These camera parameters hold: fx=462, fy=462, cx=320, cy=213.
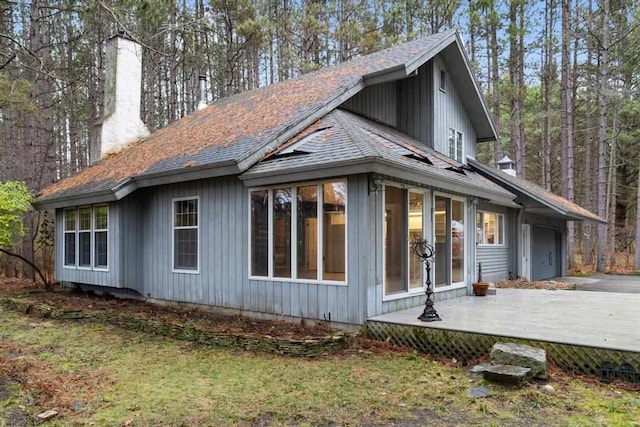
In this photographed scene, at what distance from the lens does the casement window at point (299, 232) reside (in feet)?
21.3

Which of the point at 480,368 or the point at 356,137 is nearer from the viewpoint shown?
the point at 480,368

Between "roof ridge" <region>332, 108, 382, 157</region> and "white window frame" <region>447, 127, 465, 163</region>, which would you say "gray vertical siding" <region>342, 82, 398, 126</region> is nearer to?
"roof ridge" <region>332, 108, 382, 157</region>

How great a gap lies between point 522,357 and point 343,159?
3.09 meters

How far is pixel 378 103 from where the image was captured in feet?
32.6

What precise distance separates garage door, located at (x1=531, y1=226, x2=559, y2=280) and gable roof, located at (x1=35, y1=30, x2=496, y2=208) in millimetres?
5049

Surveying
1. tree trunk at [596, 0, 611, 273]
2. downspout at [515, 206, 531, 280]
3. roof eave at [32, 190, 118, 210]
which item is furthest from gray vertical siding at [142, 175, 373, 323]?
tree trunk at [596, 0, 611, 273]

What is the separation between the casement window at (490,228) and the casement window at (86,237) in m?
8.85

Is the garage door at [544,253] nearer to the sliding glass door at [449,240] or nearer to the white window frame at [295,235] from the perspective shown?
the sliding glass door at [449,240]

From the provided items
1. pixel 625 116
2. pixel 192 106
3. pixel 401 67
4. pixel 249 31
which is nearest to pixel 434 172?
pixel 401 67

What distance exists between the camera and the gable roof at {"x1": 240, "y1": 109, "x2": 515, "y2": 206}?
603cm

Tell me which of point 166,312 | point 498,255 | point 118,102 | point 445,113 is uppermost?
point 118,102

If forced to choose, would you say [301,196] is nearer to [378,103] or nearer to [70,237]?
[378,103]

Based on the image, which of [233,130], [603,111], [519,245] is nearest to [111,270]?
[233,130]

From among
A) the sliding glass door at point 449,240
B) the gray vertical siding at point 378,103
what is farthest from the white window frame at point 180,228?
the sliding glass door at point 449,240
